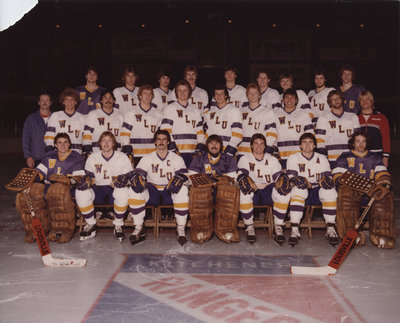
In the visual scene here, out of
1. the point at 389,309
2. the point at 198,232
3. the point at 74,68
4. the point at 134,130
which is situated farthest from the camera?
the point at 74,68

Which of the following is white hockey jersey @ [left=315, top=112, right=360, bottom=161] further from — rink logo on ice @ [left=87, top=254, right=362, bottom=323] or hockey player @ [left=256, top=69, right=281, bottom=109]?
rink logo on ice @ [left=87, top=254, right=362, bottom=323]

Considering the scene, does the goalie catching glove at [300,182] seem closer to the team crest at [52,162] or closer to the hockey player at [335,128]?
the hockey player at [335,128]

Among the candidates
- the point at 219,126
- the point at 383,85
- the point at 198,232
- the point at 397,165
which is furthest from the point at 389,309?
the point at 383,85

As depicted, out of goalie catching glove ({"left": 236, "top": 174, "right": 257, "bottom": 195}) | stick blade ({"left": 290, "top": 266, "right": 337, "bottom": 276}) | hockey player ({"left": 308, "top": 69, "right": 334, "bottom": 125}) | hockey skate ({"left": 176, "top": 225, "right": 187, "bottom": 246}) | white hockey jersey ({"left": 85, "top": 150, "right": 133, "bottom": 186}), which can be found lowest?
stick blade ({"left": 290, "top": 266, "right": 337, "bottom": 276})

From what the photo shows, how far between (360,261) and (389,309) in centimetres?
79

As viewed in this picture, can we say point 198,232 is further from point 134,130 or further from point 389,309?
point 389,309

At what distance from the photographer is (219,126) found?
Result: 402 centimetres

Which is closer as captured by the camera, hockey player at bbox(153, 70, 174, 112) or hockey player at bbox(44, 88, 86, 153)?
hockey player at bbox(44, 88, 86, 153)

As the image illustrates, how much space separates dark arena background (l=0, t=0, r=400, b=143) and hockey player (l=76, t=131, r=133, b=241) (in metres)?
6.25

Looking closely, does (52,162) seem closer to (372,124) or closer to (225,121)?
(225,121)

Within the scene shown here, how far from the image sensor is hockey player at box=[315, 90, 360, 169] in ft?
12.4

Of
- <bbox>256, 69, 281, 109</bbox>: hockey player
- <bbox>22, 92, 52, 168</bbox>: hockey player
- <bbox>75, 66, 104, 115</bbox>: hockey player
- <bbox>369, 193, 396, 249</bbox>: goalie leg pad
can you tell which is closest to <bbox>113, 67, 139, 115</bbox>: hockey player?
<bbox>75, 66, 104, 115</bbox>: hockey player

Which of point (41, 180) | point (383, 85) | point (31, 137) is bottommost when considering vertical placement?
point (41, 180)

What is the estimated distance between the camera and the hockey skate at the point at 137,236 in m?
3.37
